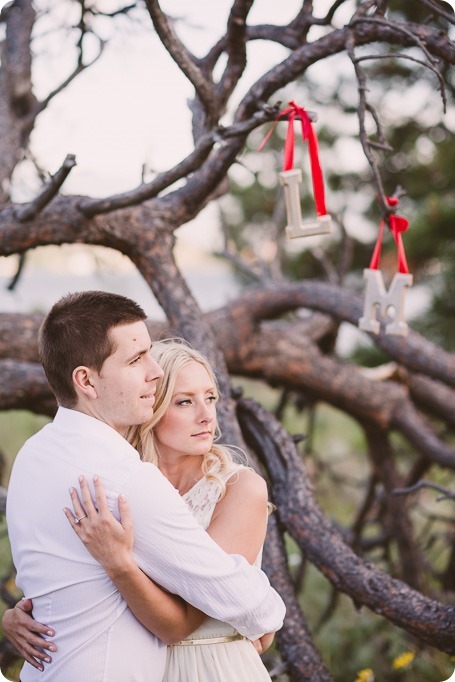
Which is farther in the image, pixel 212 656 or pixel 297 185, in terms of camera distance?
pixel 297 185

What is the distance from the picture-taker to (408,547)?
13.1ft

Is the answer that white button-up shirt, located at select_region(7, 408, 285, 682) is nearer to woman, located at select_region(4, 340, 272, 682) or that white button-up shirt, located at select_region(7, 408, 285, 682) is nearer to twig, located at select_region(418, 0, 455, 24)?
woman, located at select_region(4, 340, 272, 682)

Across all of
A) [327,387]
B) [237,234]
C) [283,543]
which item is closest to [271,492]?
[283,543]

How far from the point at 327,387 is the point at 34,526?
2.43m

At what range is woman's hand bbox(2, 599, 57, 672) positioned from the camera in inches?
68.5

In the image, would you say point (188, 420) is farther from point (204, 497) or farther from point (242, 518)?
point (242, 518)

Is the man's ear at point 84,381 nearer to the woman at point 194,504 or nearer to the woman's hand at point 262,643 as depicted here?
the woman at point 194,504

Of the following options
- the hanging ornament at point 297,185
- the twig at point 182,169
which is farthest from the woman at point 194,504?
the twig at point 182,169

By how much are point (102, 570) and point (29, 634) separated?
0.26 meters

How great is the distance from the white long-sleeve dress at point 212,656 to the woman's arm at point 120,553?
0.17 metres

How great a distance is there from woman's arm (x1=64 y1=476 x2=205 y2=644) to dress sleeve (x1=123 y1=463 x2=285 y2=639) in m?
0.03

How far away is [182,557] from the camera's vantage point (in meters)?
1.61

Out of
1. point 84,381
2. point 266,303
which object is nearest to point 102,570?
point 84,381

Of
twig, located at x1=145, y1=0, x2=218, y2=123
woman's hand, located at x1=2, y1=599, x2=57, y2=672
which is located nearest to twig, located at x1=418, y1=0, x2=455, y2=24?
twig, located at x1=145, y1=0, x2=218, y2=123
